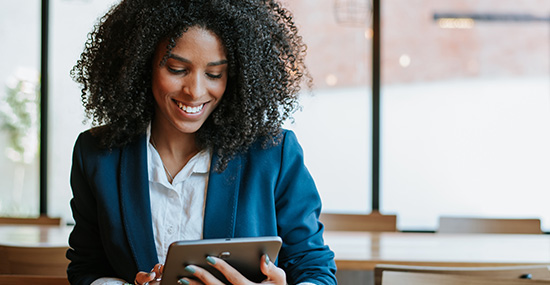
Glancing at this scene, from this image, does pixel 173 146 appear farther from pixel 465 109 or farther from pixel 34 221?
pixel 465 109

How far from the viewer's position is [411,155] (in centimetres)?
479

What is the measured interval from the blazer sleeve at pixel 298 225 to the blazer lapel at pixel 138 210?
0.31 metres

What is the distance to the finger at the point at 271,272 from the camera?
129 centimetres

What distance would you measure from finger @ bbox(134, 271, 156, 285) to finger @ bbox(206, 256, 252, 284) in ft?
0.50

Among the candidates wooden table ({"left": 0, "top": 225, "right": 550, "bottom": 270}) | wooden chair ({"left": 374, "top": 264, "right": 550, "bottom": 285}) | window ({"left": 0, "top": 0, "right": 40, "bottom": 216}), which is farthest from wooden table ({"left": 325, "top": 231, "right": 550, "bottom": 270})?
window ({"left": 0, "top": 0, "right": 40, "bottom": 216})

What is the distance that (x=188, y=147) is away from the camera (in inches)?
62.6

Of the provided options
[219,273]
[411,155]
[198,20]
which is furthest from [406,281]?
[411,155]

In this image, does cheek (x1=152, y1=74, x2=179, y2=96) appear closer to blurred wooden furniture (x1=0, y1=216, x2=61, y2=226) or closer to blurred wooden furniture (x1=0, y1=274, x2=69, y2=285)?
blurred wooden furniture (x1=0, y1=274, x2=69, y2=285)

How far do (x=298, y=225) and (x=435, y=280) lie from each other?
0.57 meters

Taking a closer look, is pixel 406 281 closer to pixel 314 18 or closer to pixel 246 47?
pixel 246 47

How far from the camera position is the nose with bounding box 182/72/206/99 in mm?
1401

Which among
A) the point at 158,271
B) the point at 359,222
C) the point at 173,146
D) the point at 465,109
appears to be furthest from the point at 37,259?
the point at 465,109

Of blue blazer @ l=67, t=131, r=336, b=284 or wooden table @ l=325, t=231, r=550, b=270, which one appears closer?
Result: blue blazer @ l=67, t=131, r=336, b=284

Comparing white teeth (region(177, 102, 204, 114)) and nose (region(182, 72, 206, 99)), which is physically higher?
nose (region(182, 72, 206, 99))
